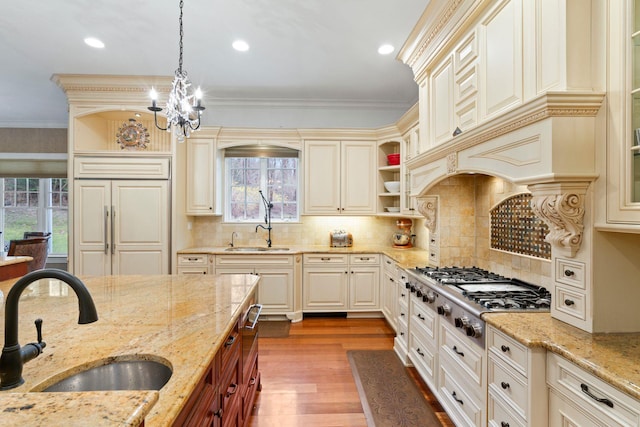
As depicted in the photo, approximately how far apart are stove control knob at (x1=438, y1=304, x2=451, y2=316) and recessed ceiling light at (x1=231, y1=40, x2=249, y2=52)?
2811 millimetres

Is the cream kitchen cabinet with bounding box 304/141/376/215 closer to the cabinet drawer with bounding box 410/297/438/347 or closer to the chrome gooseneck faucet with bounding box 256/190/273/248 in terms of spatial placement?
the chrome gooseneck faucet with bounding box 256/190/273/248

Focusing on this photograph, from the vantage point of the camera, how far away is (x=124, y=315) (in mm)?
1546

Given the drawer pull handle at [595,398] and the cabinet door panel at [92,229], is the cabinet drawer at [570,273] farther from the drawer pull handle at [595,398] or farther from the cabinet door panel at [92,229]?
the cabinet door panel at [92,229]

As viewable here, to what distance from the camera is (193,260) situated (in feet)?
12.8

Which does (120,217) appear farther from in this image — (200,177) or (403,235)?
(403,235)

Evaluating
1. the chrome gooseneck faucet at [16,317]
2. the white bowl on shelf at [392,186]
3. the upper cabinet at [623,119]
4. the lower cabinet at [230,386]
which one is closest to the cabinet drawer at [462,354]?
the upper cabinet at [623,119]

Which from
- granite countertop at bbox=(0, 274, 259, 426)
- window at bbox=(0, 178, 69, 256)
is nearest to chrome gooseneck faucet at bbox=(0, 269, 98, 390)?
granite countertop at bbox=(0, 274, 259, 426)

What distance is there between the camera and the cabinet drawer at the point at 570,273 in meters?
1.40

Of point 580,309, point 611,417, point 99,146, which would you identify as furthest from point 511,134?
point 99,146

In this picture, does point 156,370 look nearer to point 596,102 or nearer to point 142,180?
point 596,102

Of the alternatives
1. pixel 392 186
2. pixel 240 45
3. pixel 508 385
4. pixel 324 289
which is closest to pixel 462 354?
pixel 508 385

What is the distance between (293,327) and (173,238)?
183cm

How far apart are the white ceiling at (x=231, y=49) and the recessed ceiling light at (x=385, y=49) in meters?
0.06

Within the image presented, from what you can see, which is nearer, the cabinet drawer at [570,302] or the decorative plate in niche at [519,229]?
the cabinet drawer at [570,302]
